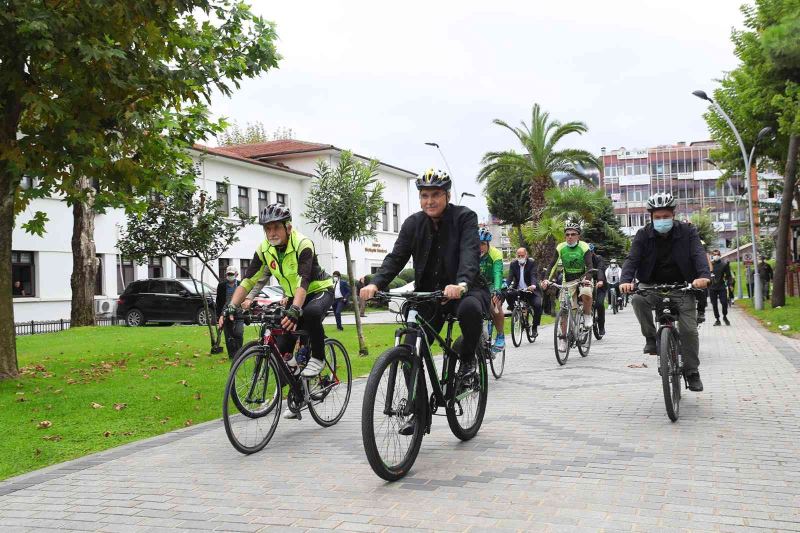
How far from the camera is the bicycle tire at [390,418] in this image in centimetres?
486

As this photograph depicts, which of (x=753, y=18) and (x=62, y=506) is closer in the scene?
(x=62, y=506)

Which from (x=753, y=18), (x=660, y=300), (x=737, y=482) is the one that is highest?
(x=753, y=18)

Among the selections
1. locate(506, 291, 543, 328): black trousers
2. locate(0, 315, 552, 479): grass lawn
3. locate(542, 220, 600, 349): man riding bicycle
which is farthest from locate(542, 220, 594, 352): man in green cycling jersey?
locate(0, 315, 552, 479): grass lawn

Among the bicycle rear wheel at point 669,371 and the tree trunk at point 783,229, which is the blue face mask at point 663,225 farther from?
the tree trunk at point 783,229

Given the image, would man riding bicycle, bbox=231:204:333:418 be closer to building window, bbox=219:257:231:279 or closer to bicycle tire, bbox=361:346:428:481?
bicycle tire, bbox=361:346:428:481

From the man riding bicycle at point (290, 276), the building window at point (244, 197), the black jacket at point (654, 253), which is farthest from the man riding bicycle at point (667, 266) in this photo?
the building window at point (244, 197)

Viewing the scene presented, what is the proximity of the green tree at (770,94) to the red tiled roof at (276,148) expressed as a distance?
24104 millimetres

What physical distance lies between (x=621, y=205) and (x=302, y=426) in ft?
327

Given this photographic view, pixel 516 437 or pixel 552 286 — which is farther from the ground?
pixel 552 286

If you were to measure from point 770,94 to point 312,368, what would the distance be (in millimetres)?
21789

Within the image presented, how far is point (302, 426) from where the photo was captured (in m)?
7.45

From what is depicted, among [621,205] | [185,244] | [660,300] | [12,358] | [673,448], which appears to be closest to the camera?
[673,448]

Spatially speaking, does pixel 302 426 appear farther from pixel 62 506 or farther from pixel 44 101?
pixel 44 101

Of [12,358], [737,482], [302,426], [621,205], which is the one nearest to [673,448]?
[737,482]
